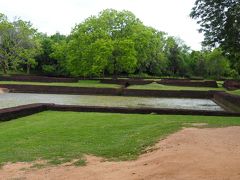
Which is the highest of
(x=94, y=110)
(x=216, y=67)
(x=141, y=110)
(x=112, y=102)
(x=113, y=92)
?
(x=216, y=67)

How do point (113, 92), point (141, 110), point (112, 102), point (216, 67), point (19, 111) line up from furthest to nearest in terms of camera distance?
point (216, 67), point (113, 92), point (112, 102), point (141, 110), point (19, 111)

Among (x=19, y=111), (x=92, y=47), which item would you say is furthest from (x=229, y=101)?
(x=92, y=47)

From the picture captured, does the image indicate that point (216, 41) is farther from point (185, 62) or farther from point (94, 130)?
point (185, 62)

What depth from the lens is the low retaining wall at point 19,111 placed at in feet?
48.1

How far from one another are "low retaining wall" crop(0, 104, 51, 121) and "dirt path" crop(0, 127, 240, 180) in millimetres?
7389

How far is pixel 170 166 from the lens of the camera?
6.21 meters

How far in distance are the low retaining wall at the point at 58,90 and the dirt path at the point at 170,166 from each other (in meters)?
23.5

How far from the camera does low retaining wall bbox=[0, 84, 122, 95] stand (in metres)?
32.1

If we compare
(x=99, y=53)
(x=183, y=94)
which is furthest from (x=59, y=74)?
(x=183, y=94)

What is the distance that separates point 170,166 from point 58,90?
27476 millimetres

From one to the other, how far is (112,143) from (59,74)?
5251cm

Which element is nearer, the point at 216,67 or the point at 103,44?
the point at 103,44

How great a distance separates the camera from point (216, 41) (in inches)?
879

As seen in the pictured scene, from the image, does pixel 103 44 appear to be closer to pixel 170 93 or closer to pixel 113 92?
pixel 113 92
